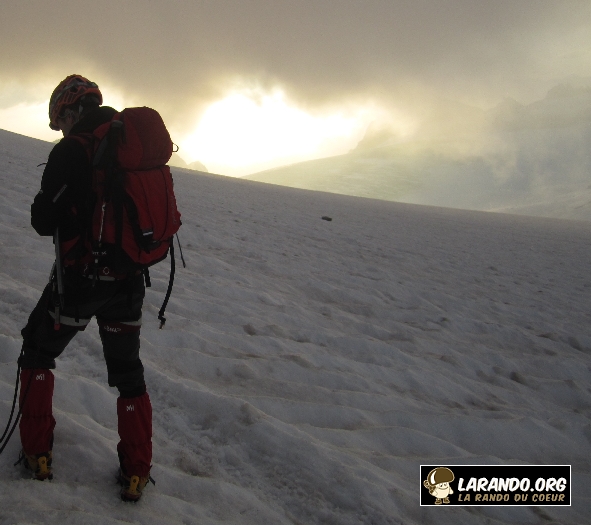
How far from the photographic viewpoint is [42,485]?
209 cm

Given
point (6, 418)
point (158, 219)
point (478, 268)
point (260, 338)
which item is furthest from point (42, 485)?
point (478, 268)

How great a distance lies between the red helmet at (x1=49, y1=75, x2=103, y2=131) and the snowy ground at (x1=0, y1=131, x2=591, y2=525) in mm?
1784

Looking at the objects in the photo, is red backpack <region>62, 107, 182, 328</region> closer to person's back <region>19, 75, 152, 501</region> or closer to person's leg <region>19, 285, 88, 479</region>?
person's back <region>19, 75, 152, 501</region>

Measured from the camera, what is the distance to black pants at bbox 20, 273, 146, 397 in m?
2.03

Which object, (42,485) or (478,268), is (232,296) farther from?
(478,268)

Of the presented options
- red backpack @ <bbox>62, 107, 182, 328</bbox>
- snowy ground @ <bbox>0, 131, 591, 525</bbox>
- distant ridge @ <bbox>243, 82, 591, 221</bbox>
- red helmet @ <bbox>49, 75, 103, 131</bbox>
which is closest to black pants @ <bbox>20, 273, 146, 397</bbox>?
red backpack @ <bbox>62, 107, 182, 328</bbox>

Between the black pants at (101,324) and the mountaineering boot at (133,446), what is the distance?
0.07 m

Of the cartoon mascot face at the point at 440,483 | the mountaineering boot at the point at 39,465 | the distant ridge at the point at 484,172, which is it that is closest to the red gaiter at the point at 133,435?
the mountaineering boot at the point at 39,465

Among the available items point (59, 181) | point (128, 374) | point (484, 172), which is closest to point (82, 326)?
point (128, 374)

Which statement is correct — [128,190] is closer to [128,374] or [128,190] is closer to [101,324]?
[101,324]

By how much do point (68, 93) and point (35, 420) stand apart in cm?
164

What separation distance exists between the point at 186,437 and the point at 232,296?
2796 mm

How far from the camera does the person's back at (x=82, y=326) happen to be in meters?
2.00

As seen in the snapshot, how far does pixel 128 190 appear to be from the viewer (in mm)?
1940
